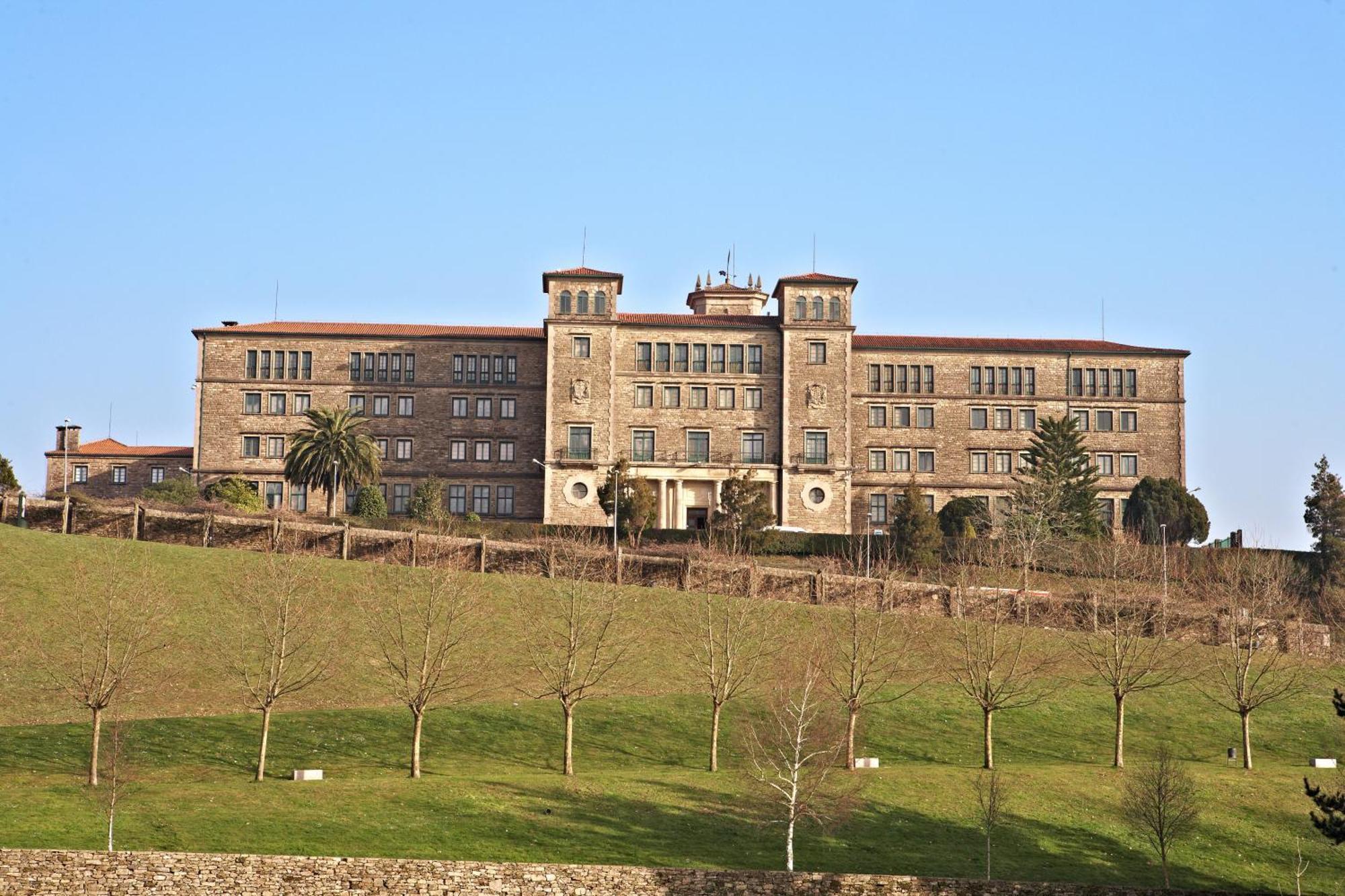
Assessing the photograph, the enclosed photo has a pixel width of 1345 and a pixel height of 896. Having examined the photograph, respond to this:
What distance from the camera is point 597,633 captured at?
66062 millimetres

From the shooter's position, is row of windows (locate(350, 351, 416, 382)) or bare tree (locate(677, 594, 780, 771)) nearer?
bare tree (locate(677, 594, 780, 771))

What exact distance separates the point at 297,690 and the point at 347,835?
57.0ft

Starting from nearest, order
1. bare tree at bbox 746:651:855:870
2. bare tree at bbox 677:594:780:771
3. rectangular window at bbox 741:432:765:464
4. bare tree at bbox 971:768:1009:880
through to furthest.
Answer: bare tree at bbox 971:768:1009:880
bare tree at bbox 746:651:855:870
bare tree at bbox 677:594:780:771
rectangular window at bbox 741:432:765:464

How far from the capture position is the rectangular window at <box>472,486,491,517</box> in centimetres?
10906

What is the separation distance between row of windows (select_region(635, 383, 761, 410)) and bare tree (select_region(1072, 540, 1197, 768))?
34.2 meters

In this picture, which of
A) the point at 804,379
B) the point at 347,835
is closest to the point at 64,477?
the point at 804,379

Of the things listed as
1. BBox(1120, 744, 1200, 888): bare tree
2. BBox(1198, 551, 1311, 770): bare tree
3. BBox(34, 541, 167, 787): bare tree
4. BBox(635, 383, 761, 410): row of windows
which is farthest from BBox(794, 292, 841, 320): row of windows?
BBox(1120, 744, 1200, 888): bare tree

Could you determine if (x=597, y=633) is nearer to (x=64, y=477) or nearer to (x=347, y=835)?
(x=347, y=835)

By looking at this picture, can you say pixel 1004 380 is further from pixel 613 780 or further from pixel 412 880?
pixel 412 880

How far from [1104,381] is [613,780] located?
73.0 m

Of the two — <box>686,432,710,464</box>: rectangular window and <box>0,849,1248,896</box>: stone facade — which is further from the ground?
<box>686,432,710,464</box>: rectangular window

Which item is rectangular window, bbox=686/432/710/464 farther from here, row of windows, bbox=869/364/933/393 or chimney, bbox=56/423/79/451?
chimney, bbox=56/423/79/451

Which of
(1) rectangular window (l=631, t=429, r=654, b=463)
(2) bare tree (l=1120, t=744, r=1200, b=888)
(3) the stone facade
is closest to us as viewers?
(3) the stone facade

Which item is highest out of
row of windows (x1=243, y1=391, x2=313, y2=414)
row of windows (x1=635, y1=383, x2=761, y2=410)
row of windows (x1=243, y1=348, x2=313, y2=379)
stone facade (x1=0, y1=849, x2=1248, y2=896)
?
row of windows (x1=243, y1=348, x2=313, y2=379)
